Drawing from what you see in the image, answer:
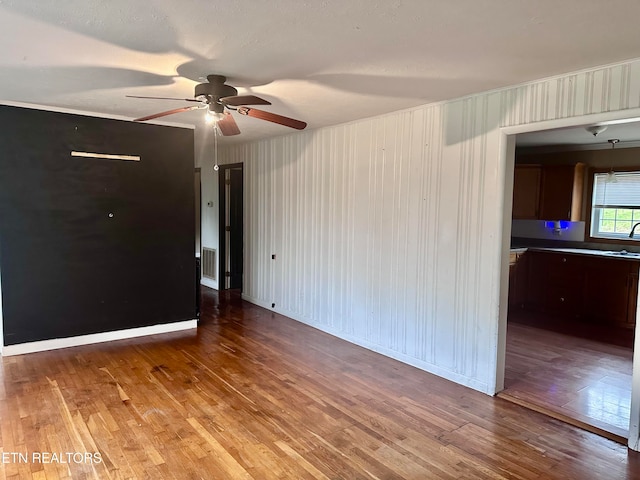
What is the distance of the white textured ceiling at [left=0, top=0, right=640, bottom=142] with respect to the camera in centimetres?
201

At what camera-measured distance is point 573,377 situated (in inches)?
150

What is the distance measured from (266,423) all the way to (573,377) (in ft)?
8.91

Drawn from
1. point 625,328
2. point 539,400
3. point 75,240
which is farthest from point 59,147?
point 625,328

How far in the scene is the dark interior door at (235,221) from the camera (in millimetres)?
7173

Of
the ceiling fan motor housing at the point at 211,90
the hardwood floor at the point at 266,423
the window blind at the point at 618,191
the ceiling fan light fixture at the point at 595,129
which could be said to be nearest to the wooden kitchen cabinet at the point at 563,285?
the window blind at the point at 618,191

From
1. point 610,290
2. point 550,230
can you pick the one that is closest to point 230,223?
point 550,230

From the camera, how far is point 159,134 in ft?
15.9

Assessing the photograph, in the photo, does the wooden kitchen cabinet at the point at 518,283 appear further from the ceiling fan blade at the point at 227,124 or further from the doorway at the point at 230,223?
the ceiling fan blade at the point at 227,124

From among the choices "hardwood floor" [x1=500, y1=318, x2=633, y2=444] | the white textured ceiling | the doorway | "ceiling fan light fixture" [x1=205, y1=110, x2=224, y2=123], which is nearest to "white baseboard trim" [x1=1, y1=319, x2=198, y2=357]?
the doorway

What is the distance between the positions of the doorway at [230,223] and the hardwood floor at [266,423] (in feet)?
9.82

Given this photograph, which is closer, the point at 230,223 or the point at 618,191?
the point at 618,191

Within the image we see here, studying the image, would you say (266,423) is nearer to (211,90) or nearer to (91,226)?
(211,90)

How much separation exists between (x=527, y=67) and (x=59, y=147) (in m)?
4.16

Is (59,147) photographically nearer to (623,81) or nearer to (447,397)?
(447,397)
